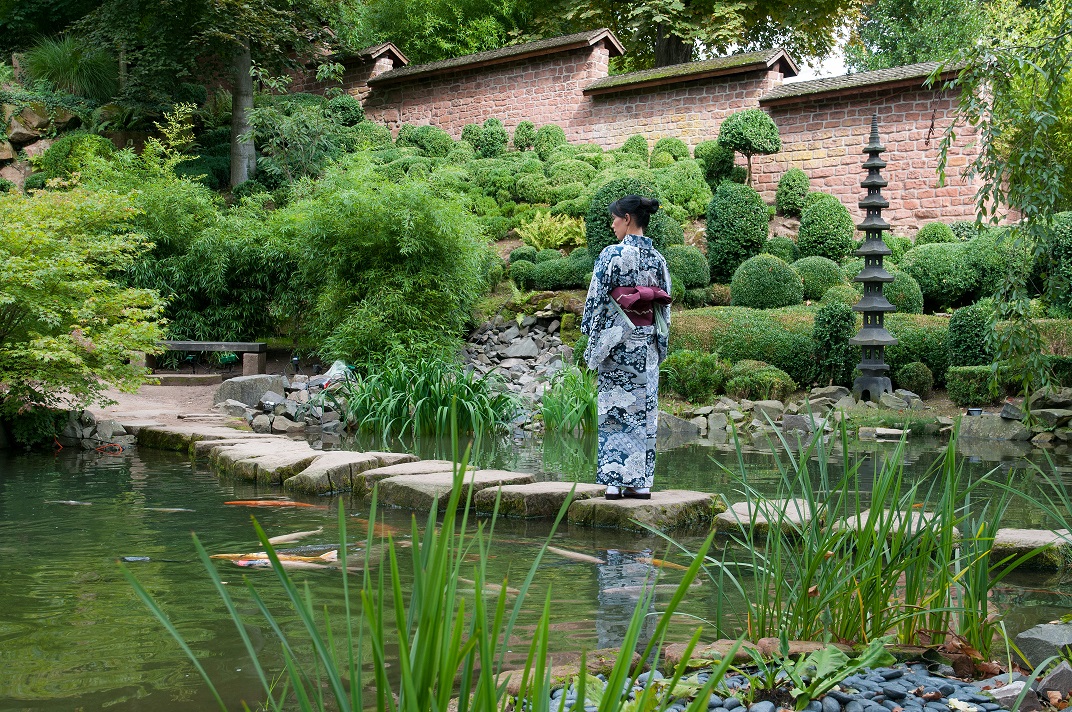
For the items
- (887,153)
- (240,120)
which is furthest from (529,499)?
(240,120)

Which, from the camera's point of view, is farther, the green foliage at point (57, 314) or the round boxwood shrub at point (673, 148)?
the round boxwood shrub at point (673, 148)

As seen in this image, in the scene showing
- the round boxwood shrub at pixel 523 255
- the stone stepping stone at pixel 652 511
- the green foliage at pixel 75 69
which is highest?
the green foliage at pixel 75 69

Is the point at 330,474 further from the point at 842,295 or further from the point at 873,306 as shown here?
the point at 842,295

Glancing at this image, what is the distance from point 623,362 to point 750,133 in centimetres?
1216

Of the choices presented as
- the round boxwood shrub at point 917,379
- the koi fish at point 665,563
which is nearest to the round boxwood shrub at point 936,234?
the round boxwood shrub at point 917,379

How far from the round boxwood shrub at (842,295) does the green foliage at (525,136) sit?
8865 mm

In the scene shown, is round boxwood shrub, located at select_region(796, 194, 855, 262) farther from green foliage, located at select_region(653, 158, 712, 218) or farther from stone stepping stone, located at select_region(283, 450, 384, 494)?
stone stepping stone, located at select_region(283, 450, 384, 494)

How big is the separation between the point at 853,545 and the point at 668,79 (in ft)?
55.2

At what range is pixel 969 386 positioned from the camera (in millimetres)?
9234

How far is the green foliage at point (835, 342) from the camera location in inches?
410

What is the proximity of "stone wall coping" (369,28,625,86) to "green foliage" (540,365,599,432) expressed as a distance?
40.8ft

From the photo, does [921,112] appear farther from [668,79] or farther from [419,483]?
[419,483]

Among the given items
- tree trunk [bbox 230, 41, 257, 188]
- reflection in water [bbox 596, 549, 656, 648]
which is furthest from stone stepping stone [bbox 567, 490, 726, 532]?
tree trunk [bbox 230, 41, 257, 188]

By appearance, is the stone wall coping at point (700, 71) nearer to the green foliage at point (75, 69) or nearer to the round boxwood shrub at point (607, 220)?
the round boxwood shrub at point (607, 220)
